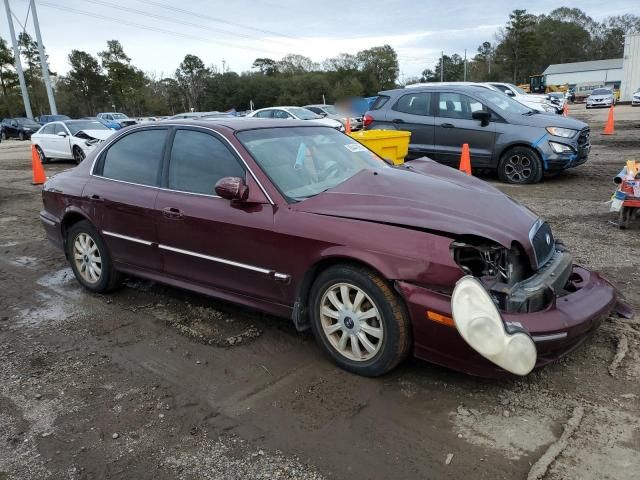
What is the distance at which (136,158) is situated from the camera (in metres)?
4.54

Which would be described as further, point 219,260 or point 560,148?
point 560,148

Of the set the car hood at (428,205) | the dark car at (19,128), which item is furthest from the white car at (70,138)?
the dark car at (19,128)

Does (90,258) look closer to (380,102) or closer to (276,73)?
(380,102)

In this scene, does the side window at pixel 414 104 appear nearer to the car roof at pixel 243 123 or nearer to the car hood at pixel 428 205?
the car roof at pixel 243 123

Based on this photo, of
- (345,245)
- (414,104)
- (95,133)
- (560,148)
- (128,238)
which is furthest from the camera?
(95,133)

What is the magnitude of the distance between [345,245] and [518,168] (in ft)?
24.2

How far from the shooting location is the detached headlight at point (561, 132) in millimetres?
9156

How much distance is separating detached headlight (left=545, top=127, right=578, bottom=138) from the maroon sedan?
19.3 ft

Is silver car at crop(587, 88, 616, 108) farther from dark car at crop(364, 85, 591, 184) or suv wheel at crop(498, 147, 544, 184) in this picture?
suv wheel at crop(498, 147, 544, 184)

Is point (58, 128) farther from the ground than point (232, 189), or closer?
farther from the ground

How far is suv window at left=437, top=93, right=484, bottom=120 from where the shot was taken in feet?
32.3

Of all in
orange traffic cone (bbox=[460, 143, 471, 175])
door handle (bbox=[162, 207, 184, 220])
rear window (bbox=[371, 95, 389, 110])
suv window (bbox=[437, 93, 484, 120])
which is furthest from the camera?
rear window (bbox=[371, 95, 389, 110])

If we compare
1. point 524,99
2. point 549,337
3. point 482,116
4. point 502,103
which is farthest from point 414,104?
point 524,99

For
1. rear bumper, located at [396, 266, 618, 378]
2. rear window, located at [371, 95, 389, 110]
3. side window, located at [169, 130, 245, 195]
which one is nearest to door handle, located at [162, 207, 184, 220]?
side window, located at [169, 130, 245, 195]
